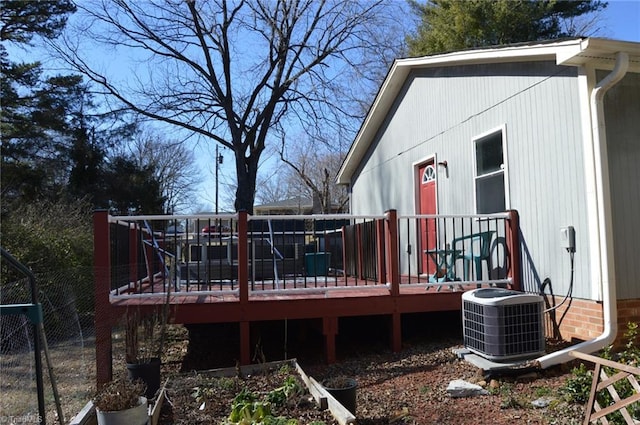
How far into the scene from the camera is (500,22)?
58.5 ft

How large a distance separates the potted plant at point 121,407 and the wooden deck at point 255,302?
161 cm

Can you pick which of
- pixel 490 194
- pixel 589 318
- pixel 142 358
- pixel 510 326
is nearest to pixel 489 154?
pixel 490 194

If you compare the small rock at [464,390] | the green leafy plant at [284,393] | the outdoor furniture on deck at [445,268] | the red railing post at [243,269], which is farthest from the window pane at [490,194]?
the green leafy plant at [284,393]

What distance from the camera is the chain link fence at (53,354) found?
4.29m

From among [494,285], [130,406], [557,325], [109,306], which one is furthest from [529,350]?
[109,306]

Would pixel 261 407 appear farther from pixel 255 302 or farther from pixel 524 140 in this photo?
pixel 524 140

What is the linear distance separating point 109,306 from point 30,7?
54.3ft

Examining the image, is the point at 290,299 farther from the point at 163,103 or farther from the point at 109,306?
the point at 163,103

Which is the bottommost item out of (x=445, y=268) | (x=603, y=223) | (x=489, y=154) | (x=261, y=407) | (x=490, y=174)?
(x=261, y=407)

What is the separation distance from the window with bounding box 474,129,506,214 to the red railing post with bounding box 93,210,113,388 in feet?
15.3

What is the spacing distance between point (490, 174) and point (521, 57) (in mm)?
1527

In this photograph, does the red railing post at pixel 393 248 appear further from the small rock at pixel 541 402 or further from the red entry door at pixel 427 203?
the red entry door at pixel 427 203

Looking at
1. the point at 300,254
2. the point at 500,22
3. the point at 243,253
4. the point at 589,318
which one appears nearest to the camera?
the point at 589,318

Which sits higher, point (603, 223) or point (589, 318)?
point (603, 223)
